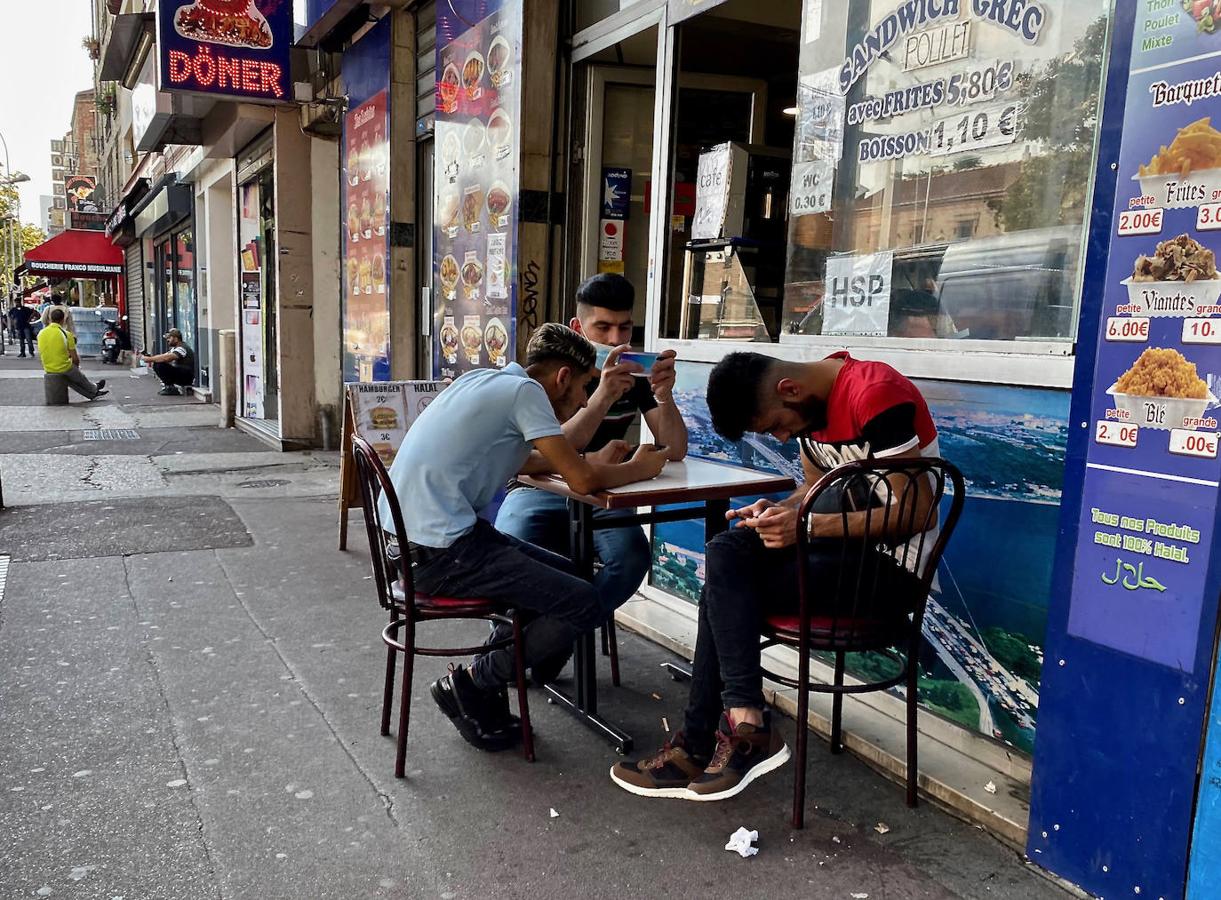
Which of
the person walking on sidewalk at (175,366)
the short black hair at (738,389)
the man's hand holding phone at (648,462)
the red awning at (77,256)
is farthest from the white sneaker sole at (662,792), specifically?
the red awning at (77,256)

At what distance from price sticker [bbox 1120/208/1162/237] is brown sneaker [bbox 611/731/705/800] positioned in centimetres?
188

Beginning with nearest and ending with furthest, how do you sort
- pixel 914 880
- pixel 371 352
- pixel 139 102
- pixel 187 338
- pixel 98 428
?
pixel 914 880, pixel 371 352, pixel 98 428, pixel 139 102, pixel 187 338

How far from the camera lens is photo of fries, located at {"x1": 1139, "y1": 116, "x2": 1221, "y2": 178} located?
1955 mm

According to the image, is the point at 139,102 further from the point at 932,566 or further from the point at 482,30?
the point at 932,566

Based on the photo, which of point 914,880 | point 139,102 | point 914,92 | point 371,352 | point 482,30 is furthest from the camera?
point 139,102

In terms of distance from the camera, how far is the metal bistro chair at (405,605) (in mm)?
2838

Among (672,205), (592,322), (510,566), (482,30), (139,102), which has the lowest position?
(510,566)

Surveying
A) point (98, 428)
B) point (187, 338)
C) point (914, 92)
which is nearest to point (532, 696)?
point (914, 92)

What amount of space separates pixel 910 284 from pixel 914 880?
82.2 inches

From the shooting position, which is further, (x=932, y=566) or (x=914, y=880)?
(x=932, y=566)

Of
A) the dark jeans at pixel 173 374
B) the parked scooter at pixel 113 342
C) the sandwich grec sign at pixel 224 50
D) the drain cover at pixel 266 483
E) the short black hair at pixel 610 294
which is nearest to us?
the short black hair at pixel 610 294

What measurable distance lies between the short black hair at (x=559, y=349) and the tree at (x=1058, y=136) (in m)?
1.51

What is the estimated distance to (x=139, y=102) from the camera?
14.5 metres

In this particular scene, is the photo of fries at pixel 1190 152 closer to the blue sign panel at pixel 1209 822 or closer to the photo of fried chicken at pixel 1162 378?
the photo of fried chicken at pixel 1162 378
